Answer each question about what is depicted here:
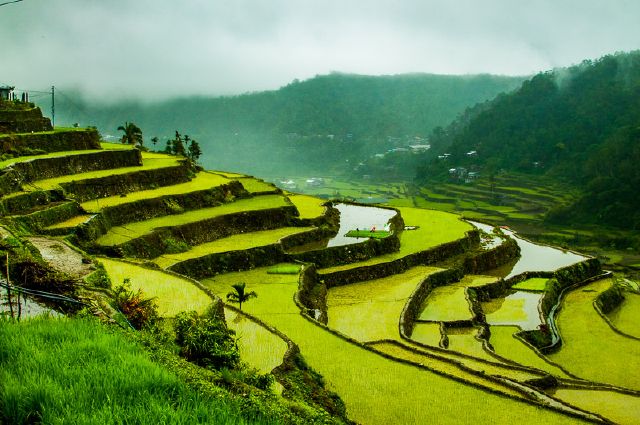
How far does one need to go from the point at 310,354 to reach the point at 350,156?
104 m

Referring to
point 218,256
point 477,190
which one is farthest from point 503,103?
point 218,256

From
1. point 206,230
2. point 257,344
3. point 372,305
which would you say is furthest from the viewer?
point 206,230

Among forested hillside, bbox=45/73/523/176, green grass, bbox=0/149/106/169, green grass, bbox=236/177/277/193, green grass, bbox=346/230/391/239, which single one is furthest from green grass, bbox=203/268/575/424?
forested hillside, bbox=45/73/523/176

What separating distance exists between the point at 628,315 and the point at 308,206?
1382cm

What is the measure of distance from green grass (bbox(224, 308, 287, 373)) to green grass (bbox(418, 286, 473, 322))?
6862 mm

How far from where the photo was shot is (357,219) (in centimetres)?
2792

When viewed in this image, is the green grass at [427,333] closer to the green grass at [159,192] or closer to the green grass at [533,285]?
the green grass at [533,285]

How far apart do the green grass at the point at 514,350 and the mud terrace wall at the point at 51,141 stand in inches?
666

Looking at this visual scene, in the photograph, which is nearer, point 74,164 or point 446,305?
point 446,305

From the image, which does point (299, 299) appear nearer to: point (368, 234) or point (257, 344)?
point (257, 344)

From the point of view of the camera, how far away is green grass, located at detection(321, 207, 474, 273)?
69.5ft

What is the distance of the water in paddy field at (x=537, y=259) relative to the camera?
24434mm

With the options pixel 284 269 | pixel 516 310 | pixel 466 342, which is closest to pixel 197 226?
pixel 284 269

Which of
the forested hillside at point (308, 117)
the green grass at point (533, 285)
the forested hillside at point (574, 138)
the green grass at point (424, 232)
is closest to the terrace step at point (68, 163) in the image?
the green grass at point (424, 232)
